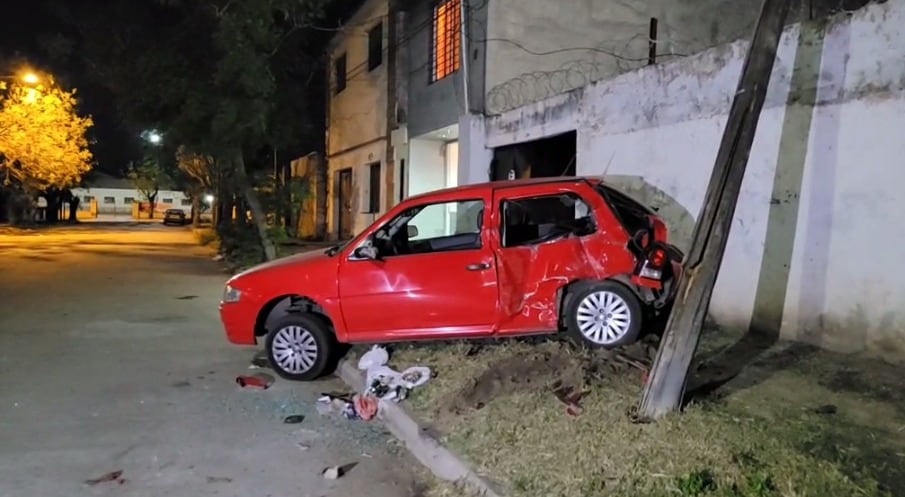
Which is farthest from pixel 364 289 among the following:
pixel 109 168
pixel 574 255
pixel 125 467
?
pixel 109 168

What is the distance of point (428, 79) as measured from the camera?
16.7m

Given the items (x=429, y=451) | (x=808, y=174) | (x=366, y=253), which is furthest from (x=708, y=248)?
(x=366, y=253)

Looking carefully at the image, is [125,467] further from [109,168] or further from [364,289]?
[109,168]

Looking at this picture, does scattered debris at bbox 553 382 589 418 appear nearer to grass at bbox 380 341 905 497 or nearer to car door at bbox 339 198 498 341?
grass at bbox 380 341 905 497

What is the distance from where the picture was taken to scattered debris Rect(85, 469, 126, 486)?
480 cm

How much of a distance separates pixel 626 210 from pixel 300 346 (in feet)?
12.0

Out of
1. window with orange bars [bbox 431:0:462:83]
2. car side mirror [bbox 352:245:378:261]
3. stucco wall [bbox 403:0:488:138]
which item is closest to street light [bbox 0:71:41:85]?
stucco wall [bbox 403:0:488:138]

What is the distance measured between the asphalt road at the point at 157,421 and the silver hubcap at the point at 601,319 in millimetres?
2283

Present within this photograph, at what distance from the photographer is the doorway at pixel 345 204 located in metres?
23.7

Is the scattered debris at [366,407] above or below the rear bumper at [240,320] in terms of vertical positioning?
below

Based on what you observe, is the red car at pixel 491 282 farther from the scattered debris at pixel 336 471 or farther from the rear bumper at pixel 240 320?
the scattered debris at pixel 336 471

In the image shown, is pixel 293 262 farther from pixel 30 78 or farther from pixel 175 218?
pixel 175 218

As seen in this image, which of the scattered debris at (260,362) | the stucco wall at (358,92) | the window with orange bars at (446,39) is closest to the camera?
the scattered debris at (260,362)

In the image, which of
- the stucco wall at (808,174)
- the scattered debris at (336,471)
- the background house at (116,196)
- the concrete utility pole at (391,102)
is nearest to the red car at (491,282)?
the stucco wall at (808,174)
